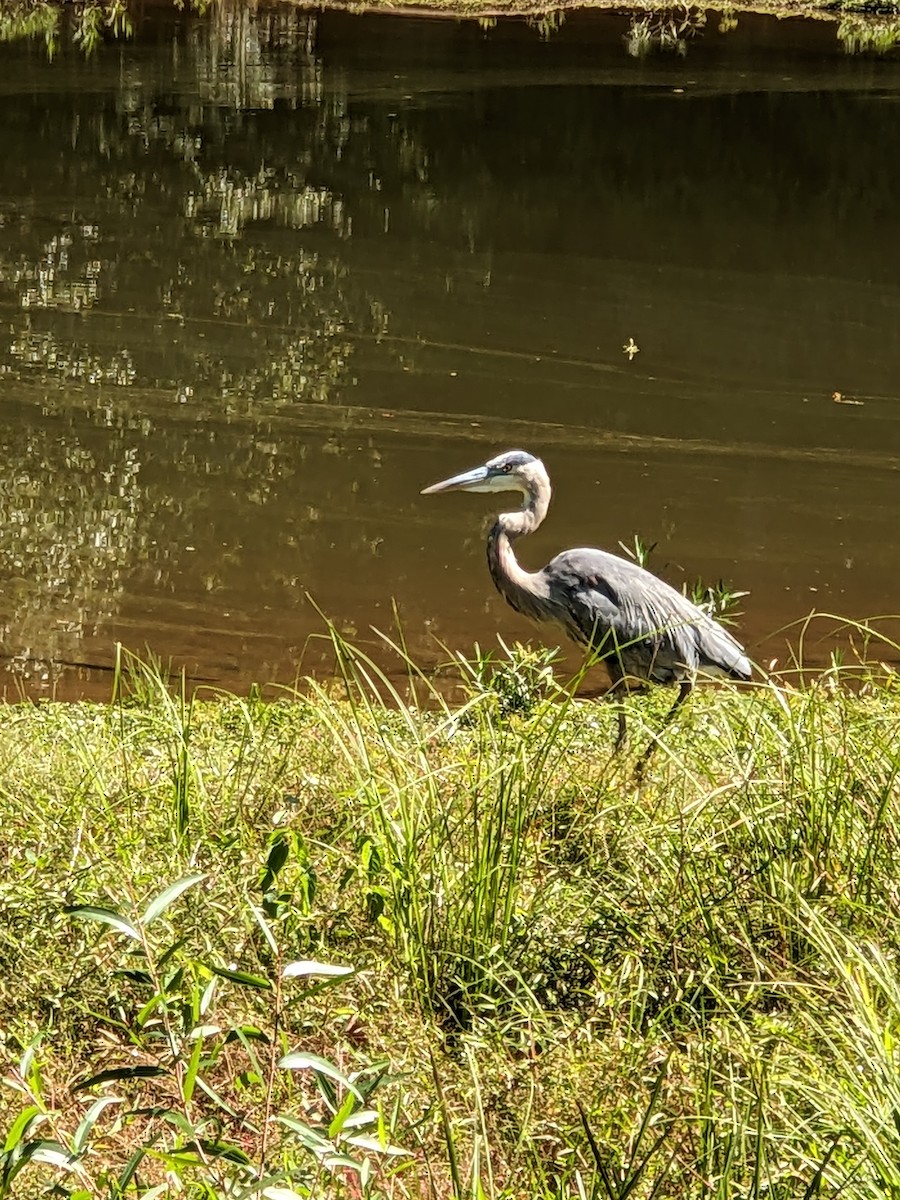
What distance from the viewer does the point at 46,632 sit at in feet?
21.1

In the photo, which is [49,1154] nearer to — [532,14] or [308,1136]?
[308,1136]

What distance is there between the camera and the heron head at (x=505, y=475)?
5.87 meters

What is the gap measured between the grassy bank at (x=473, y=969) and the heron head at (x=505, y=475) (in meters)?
2.32

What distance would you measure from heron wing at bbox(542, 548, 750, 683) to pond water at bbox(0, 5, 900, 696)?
1088 mm

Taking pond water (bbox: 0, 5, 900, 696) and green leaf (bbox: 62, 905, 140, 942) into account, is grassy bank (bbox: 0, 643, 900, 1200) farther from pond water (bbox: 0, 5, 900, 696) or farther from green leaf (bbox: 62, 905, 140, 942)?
pond water (bbox: 0, 5, 900, 696)

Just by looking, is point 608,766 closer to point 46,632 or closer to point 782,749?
point 782,749

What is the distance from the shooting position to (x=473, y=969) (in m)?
2.88

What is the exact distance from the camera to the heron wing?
5.40 meters

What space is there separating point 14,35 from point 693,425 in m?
13.1

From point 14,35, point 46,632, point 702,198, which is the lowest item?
point 46,632

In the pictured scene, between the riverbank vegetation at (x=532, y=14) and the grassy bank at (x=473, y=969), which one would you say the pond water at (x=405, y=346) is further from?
the grassy bank at (x=473, y=969)

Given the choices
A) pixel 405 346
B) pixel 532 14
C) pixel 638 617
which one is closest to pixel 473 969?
pixel 638 617

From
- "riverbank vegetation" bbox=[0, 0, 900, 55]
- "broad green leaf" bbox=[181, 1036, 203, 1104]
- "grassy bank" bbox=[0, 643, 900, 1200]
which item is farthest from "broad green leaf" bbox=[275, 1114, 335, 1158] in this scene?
"riverbank vegetation" bbox=[0, 0, 900, 55]

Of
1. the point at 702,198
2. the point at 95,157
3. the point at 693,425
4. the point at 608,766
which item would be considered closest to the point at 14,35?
the point at 95,157
